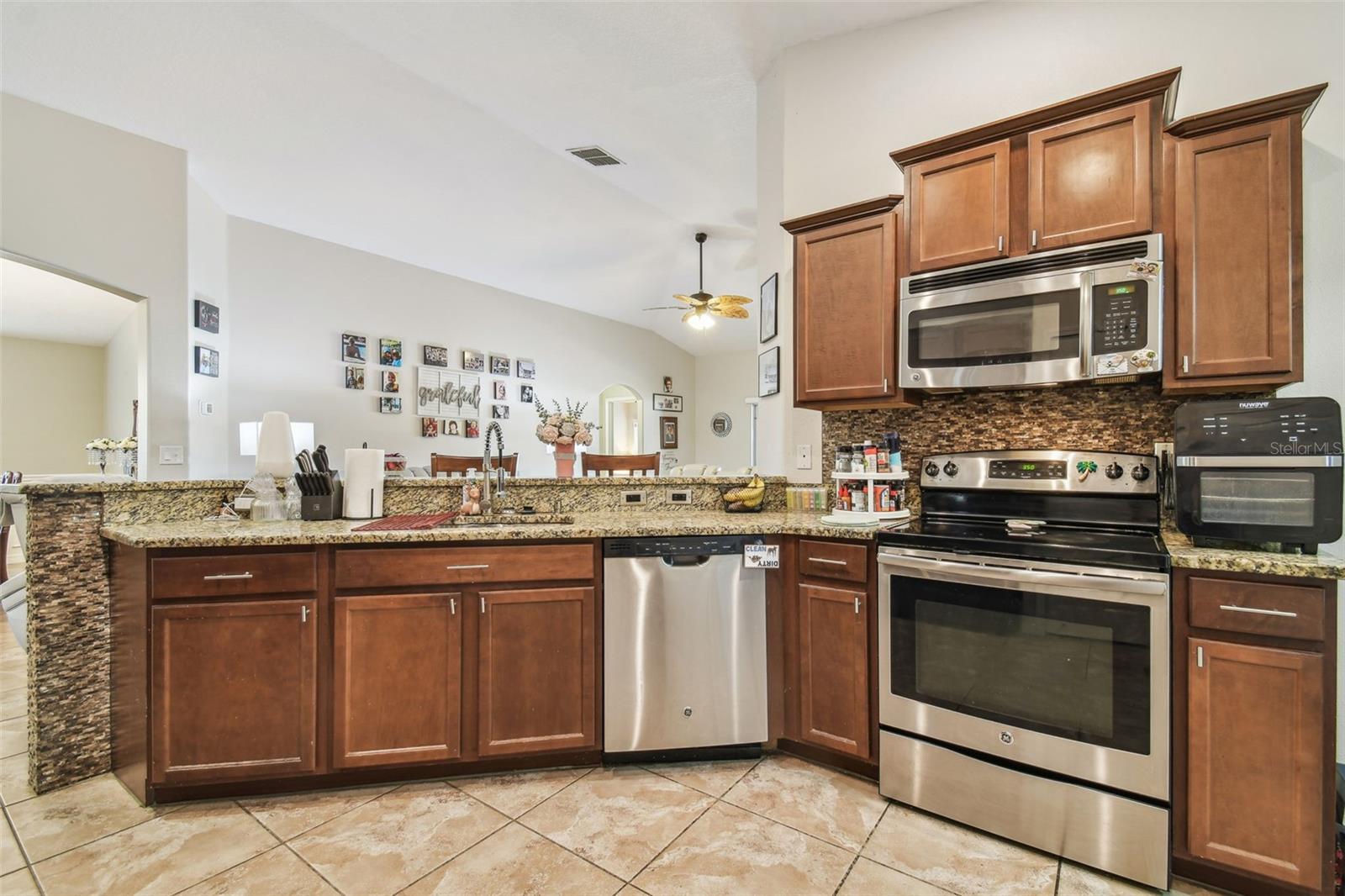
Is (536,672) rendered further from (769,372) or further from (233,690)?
(769,372)

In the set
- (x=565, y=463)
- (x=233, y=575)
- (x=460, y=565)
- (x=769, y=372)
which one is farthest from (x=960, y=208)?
(x=233, y=575)

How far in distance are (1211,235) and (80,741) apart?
4094 mm

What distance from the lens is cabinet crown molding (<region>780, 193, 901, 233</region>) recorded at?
2307mm

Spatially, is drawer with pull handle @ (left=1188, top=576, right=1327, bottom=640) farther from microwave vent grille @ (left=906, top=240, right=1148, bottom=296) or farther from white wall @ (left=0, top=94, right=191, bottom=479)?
white wall @ (left=0, top=94, right=191, bottom=479)

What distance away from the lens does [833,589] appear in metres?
2.08

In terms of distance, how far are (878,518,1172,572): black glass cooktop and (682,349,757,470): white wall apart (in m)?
7.13

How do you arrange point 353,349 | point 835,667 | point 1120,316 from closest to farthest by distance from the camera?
point 1120,316 < point 835,667 < point 353,349

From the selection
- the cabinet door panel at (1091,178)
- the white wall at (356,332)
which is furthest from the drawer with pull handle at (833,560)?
the white wall at (356,332)

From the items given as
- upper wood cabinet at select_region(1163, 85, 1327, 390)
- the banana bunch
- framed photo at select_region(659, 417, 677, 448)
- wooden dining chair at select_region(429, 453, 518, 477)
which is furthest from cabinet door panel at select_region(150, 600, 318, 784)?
framed photo at select_region(659, 417, 677, 448)

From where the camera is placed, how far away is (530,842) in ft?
5.68

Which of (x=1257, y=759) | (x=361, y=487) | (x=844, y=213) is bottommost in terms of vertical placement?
(x=1257, y=759)

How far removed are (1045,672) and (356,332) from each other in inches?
225

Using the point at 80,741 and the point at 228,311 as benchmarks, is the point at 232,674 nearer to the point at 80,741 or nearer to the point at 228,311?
the point at 80,741

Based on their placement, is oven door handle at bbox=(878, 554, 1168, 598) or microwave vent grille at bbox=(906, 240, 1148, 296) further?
microwave vent grille at bbox=(906, 240, 1148, 296)
